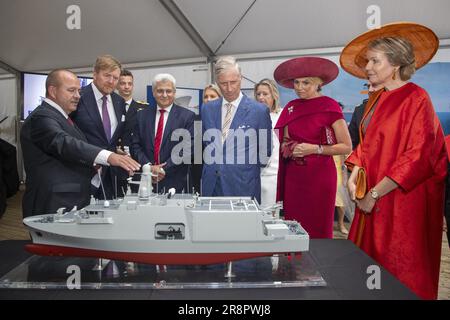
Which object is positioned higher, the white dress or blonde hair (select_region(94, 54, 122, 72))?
blonde hair (select_region(94, 54, 122, 72))

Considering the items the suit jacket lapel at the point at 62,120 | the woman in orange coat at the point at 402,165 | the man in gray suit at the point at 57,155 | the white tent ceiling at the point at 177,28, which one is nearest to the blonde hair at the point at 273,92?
the white tent ceiling at the point at 177,28

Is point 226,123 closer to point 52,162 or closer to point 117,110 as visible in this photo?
point 117,110

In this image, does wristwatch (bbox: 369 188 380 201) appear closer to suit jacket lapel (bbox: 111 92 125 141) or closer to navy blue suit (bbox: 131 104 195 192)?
navy blue suit (bbox: 131 104 195 192)

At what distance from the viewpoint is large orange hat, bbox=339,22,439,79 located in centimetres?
173

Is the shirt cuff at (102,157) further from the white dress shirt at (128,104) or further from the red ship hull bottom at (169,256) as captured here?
the white dress shirt at (128,104)

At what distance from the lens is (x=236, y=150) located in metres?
2.32

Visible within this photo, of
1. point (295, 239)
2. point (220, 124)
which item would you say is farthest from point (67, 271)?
point (220, 124)

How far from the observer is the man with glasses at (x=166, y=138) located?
2.37 meters

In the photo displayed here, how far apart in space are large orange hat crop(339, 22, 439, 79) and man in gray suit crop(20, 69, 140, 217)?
1.29 m

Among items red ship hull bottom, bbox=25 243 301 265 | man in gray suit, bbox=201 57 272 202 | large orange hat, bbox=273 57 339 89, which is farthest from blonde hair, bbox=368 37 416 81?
red ship hull bottom, bbox=25 243 301 265

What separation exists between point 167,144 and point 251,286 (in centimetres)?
127

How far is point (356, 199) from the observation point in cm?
179

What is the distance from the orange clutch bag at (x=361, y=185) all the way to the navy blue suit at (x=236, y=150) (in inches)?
28.4

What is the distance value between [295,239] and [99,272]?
2.62 ft
